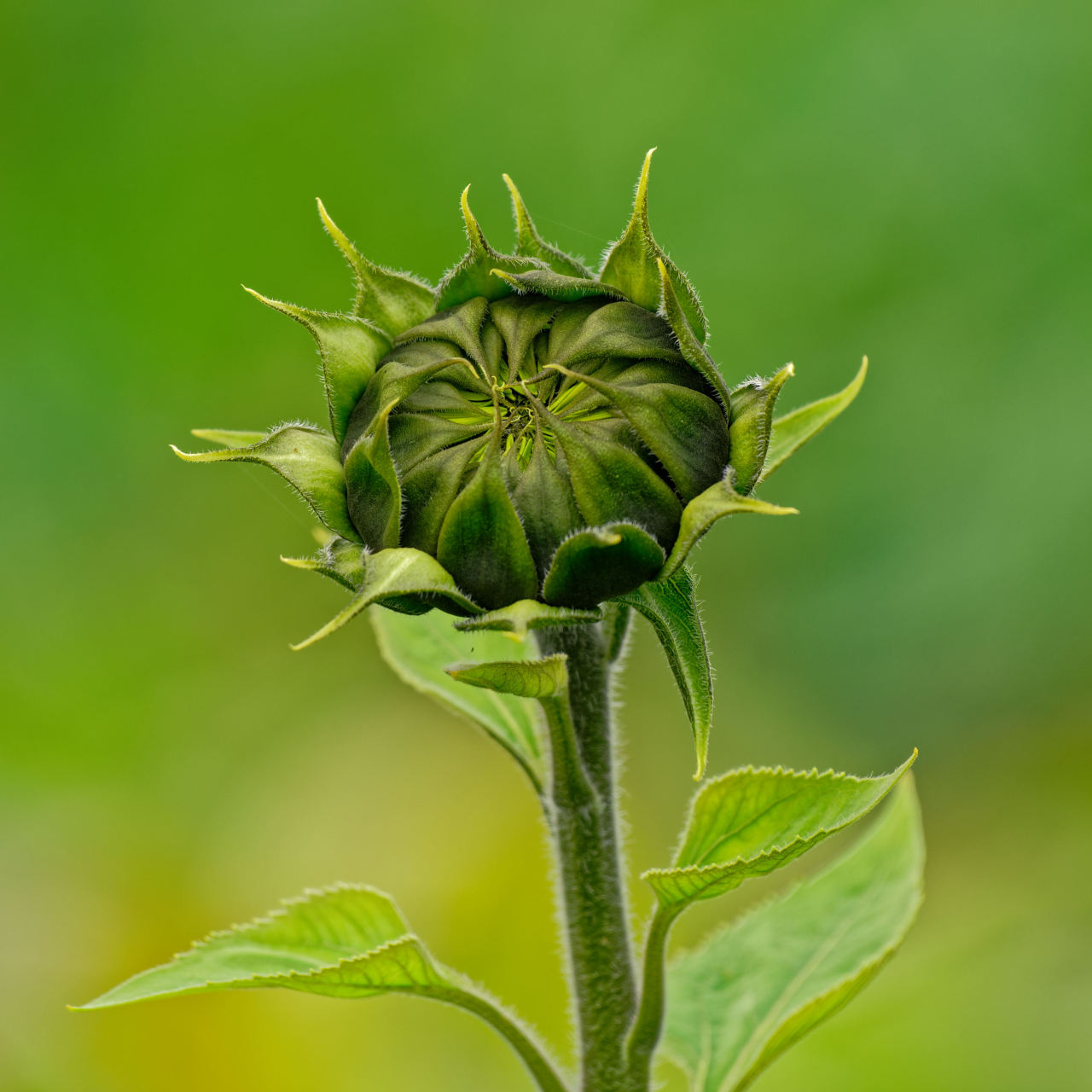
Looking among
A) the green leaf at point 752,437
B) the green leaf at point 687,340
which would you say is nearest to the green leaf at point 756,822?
the green leaf at point 752,437

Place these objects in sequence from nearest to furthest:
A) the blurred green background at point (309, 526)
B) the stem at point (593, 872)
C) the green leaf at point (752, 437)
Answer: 1. the green leaf at point (752, 437)
2. the stem at point (593, 872)
3. the blurred green background at point (309, 526)

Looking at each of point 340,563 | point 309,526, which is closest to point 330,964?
point 340,563

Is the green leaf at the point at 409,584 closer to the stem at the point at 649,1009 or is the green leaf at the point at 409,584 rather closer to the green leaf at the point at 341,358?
the green leaf at the point at 341,358

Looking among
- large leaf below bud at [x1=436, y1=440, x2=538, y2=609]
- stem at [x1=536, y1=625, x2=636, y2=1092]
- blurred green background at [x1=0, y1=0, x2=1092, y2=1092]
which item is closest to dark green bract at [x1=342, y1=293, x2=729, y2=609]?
large leaf below bud at [x1=436, y1=440, x2=538, y2=609]

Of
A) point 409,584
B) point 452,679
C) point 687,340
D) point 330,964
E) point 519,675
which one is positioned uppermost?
point 687,340

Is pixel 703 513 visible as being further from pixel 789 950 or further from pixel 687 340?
pixel 789 950
